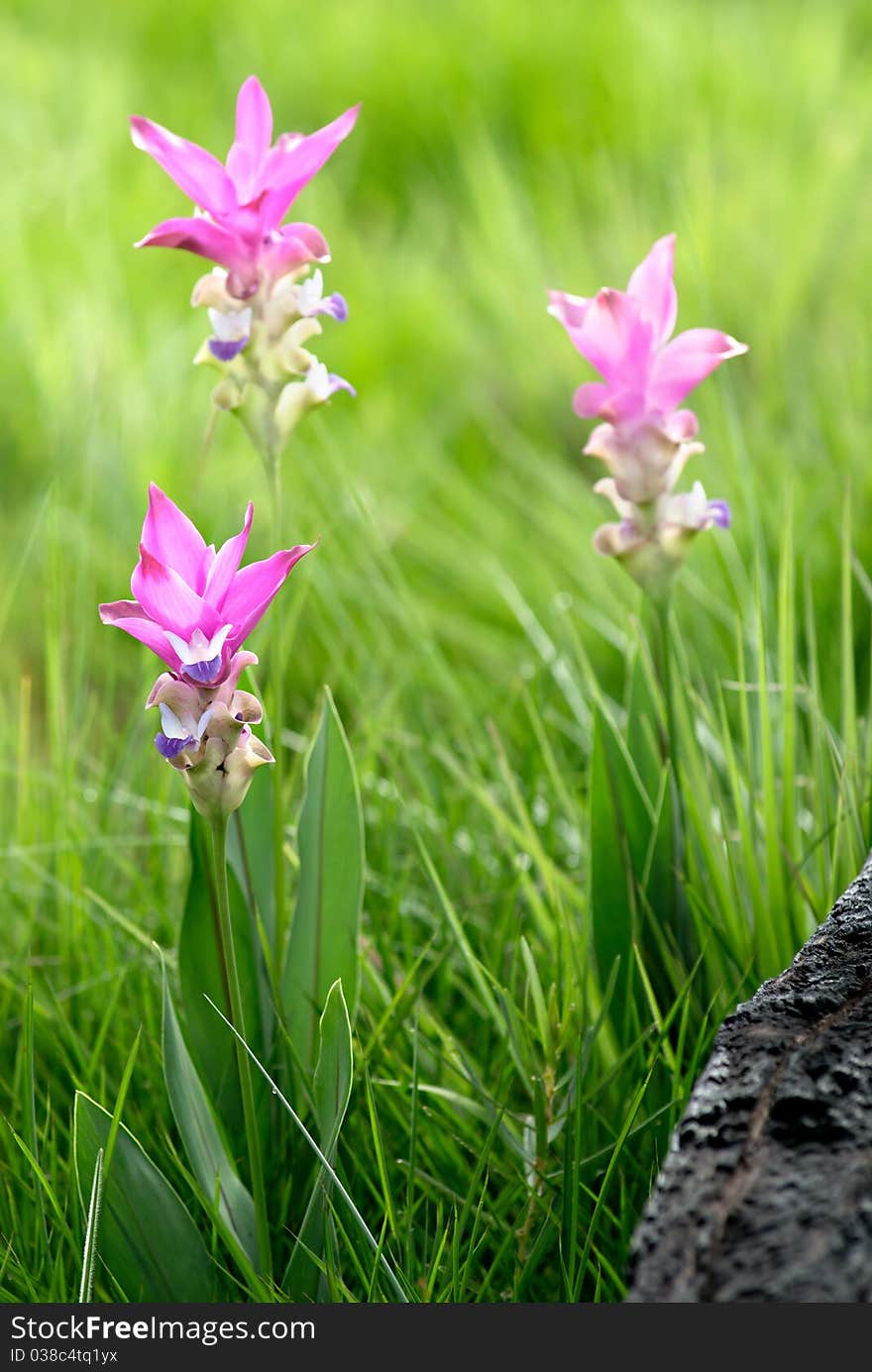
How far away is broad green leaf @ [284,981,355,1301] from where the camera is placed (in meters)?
0.73

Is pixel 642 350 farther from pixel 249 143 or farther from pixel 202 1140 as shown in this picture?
pixel 202 1140

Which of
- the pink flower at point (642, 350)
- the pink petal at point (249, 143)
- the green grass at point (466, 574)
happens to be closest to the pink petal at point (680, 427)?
the pink flower at point (642, 350)

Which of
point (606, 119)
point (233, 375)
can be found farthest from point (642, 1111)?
point (606, 119)

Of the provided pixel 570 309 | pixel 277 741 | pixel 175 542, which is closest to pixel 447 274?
pixel 570 309

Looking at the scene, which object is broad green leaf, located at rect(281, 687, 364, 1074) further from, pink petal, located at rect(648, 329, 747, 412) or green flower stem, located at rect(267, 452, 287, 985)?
pink petal, located at rect(648, 329, 747, 412)

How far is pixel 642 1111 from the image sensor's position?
2.87ft

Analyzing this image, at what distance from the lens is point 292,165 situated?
2.58 ft

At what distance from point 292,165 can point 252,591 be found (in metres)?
0.29

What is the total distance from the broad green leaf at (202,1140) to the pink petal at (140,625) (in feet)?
0.61

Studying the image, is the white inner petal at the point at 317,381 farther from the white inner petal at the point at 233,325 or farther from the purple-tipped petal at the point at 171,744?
the purple-tipped petal at the point at 171,744

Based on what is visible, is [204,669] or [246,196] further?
[246,196]

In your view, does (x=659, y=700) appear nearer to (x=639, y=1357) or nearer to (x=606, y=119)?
(x=639, y=1357)

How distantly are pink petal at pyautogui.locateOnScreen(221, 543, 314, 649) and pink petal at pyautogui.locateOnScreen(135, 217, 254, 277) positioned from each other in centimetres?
24

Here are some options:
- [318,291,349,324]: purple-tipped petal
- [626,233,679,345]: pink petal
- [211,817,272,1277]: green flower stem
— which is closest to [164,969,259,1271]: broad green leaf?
[211,817,272,1277]: green flower stem
